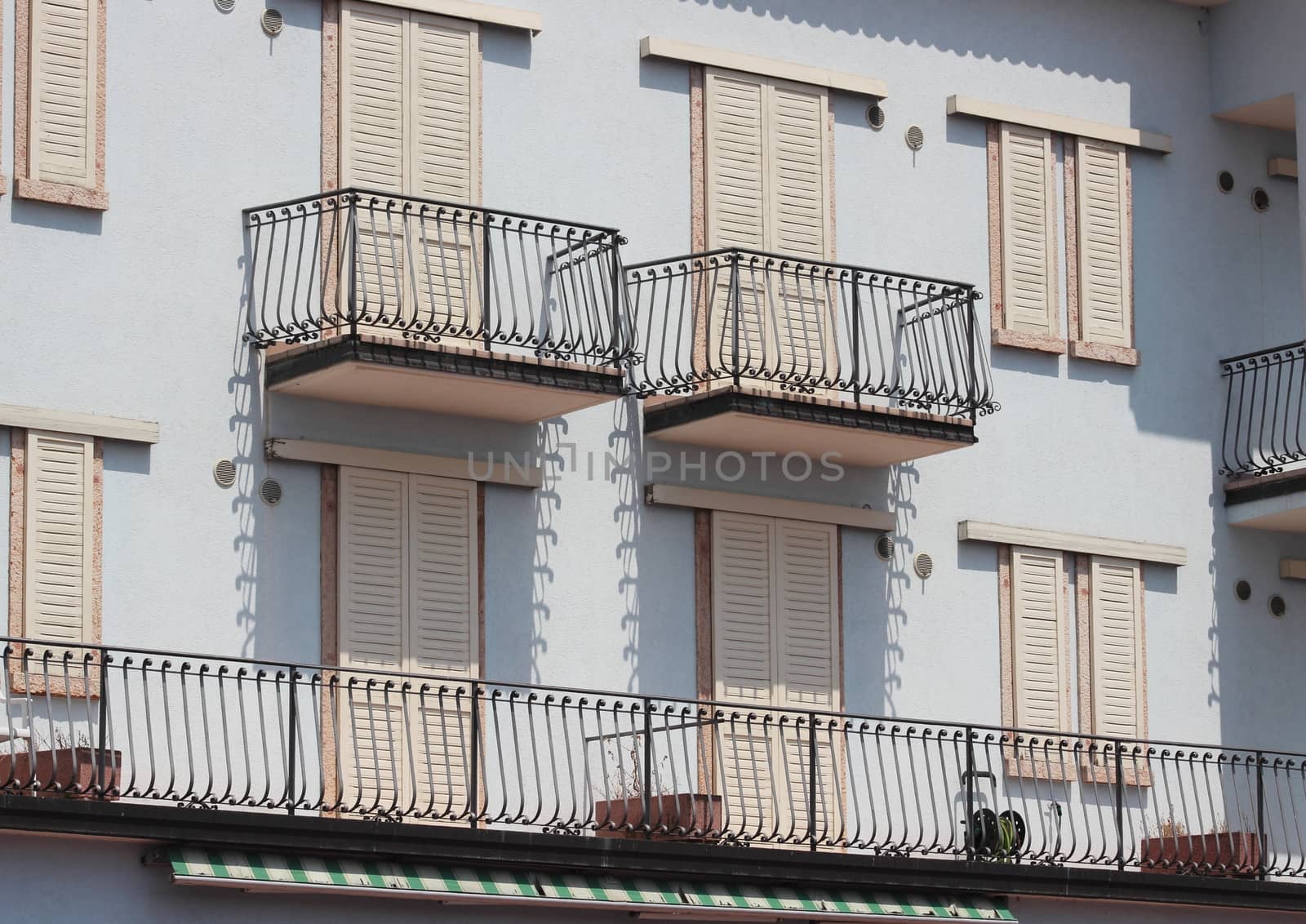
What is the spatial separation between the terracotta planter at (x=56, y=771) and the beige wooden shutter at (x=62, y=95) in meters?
4.39

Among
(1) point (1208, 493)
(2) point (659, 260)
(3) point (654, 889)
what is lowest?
(3) point (654, 889)

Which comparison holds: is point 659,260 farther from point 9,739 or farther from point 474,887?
point 9,739

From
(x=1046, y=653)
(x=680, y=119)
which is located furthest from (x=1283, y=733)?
(x=680, y=119)

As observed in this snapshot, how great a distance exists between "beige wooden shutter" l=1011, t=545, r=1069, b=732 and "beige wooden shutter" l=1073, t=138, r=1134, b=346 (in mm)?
2229

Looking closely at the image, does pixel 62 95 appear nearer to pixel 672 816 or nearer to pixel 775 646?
pixel 672 816

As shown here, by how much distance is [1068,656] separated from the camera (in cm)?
2408

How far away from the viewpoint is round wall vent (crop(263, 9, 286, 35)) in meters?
21.0

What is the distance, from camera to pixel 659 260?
72.4ft

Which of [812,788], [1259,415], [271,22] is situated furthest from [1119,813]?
[271,22]

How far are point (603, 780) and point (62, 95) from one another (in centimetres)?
674

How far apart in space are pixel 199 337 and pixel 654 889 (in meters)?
5.39

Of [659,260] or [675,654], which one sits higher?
[659,260]

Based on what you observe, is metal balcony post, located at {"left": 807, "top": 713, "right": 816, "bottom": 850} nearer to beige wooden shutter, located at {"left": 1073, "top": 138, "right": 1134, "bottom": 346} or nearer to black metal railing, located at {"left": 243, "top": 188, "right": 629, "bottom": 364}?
black metal railing, located at {"left": 243, "top": 188, "right": 629, "bottom": 364}

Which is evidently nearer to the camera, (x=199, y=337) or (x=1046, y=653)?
(x=199, y=337)
